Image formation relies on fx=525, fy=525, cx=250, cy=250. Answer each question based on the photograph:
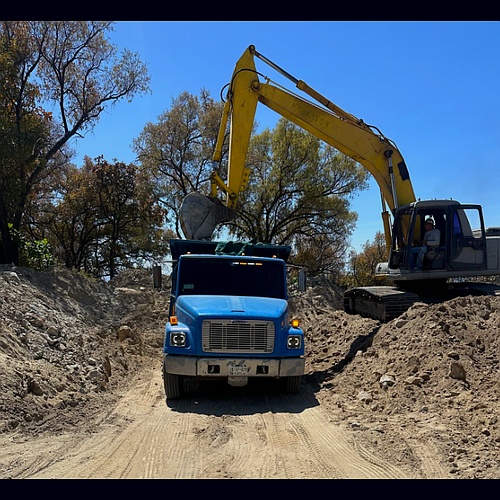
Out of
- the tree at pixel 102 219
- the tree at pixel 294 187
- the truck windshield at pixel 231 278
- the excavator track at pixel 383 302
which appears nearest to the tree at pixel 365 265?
the tree at pixel 294 187

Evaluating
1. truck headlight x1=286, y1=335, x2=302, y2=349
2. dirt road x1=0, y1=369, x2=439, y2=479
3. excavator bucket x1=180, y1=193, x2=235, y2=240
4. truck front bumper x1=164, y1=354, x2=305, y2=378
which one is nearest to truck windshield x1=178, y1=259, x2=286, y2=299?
A: truck headlight x1=286, y1=335, x2=302, y2=349

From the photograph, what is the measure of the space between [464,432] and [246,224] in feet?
77.4

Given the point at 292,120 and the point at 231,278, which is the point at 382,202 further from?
the point at 231,278

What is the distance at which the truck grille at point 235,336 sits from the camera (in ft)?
28.9

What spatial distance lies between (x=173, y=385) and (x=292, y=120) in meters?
7.95

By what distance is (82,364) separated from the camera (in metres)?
10.9

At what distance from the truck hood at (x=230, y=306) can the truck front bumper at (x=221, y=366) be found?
2.42 feet

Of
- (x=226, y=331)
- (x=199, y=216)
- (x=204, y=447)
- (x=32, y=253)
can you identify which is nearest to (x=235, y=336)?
(x=226, y=331)

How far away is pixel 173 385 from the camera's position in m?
9.05

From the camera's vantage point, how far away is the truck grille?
8.80m

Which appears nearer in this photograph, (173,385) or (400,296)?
(173,385)

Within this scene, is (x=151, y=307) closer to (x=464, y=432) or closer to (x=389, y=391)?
(x=389, y=391)

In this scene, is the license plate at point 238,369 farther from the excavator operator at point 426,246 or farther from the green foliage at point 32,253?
the green foliage at point 32,253

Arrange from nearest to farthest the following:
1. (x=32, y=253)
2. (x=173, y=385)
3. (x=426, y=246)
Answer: (x=173, y=385), (x=426, y=246), (x=32, y=253)
